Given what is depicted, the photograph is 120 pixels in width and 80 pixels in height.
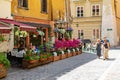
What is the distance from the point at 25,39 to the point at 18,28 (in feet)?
15.3

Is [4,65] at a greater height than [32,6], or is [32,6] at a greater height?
[32,6]

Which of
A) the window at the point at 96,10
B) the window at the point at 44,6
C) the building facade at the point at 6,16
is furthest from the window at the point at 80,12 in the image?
the building facade at the point at 6,16

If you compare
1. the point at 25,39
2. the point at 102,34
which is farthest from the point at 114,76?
the point at 102,34

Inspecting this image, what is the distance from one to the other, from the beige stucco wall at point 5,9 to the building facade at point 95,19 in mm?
27177

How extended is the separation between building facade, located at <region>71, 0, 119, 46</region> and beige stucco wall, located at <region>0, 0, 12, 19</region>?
27.2 metres

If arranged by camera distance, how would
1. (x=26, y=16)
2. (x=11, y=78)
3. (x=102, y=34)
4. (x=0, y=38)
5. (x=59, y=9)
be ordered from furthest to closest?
(x=102, y=34) → (x=59, y=9) → (x=26, y=16) → (x=0, y=38) → (x=11, y=78)

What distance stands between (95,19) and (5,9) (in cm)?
2891

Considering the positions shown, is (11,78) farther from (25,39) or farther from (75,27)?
(75,27)

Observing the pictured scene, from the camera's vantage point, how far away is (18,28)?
58.2 feet

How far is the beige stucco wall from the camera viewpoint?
60.2 feet

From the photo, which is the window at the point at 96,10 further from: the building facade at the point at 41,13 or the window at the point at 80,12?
the building facade at the point at 41,13

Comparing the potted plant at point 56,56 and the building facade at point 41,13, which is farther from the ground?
the building facade at point 41,13

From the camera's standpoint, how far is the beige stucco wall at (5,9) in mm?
18352

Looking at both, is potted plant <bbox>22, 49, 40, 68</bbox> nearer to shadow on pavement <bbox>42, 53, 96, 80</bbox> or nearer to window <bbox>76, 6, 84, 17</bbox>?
shadow on pavement <bbox>42, 53, 96, 80</bbox>
